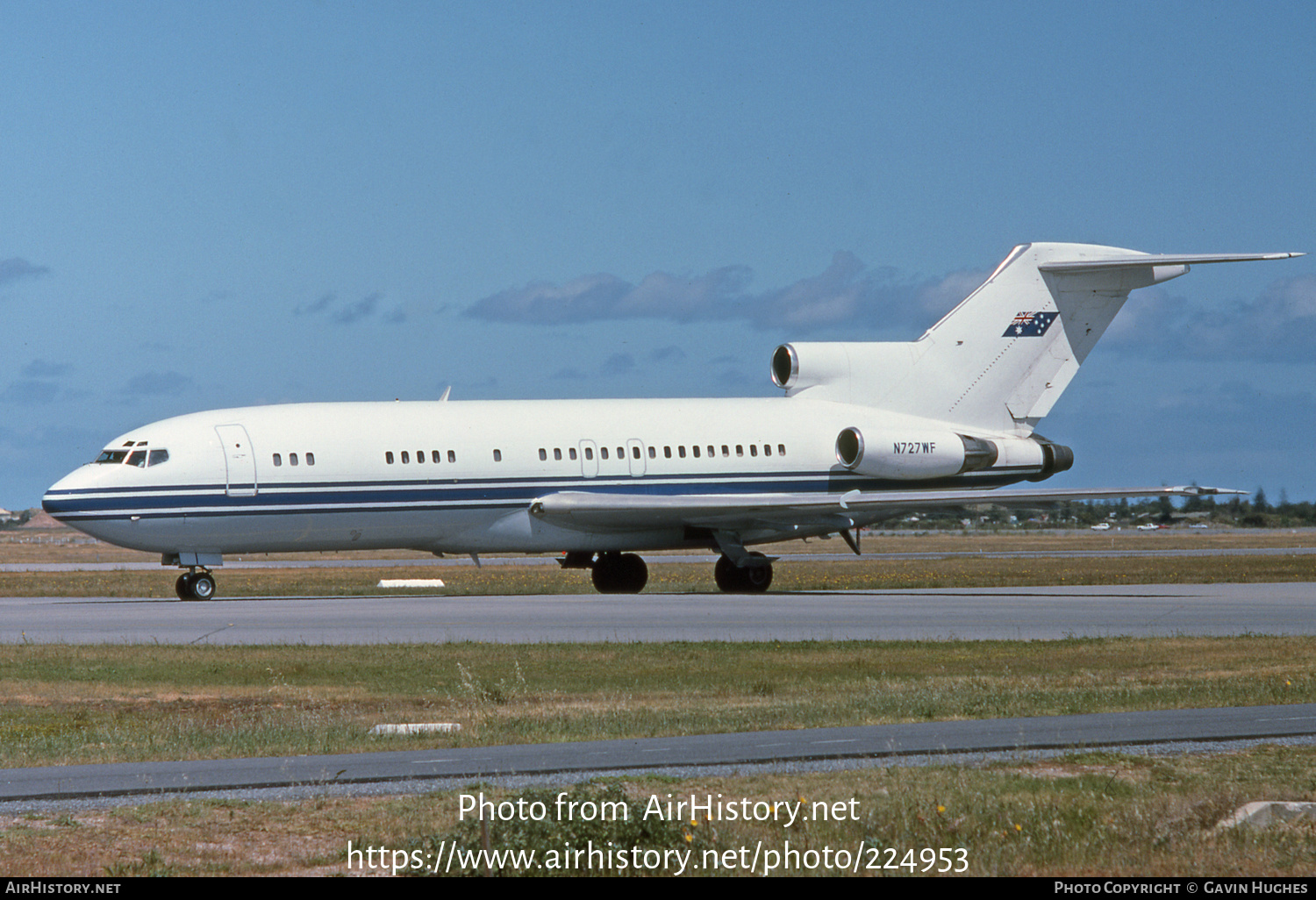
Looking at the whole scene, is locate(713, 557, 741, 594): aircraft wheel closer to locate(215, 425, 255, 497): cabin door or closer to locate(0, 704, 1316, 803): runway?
locate(215, 425, 255, 497): cabin door

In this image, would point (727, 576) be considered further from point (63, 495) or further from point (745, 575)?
point (63, 495)

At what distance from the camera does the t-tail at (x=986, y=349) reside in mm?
39500

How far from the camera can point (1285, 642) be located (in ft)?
74.3

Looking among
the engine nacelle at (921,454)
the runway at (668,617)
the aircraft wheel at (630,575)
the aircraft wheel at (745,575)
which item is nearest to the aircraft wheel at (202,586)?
the runway at (668,617)

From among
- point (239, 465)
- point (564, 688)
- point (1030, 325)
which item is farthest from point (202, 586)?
point (1030, 325)

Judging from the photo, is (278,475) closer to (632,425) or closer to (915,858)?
(632,425)

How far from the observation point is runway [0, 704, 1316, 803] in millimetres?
11969

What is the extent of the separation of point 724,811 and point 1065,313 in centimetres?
3155

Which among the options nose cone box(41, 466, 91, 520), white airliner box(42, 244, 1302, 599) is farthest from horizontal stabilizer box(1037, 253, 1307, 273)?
nose cone box(41, 466, 91, 520)

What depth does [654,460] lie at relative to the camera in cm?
3688

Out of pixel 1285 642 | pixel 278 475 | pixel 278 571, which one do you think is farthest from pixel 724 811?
pixel 278 571

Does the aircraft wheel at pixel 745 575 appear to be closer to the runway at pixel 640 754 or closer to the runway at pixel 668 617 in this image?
the runway at pixel 668 617

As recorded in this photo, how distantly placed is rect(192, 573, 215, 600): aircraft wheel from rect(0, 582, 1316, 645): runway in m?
0.46

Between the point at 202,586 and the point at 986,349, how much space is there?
2048cm
